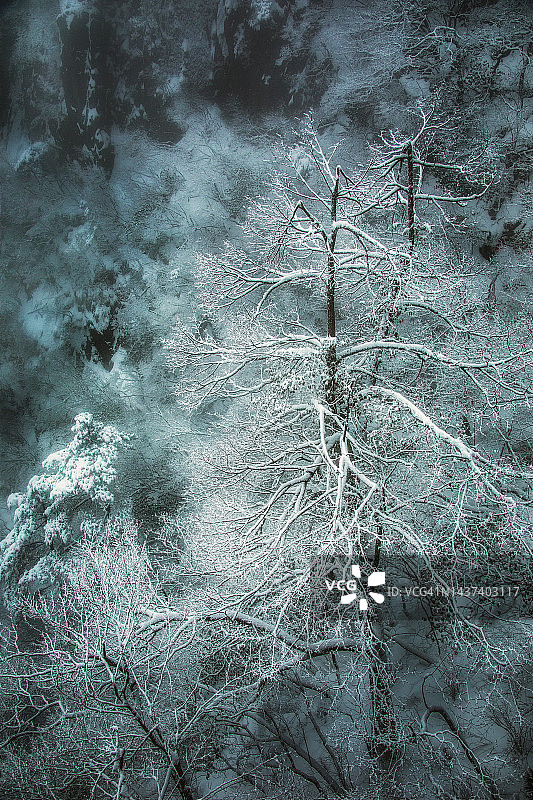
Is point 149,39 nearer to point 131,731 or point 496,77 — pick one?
point 496,77

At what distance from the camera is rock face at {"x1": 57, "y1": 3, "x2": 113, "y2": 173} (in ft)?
19.3

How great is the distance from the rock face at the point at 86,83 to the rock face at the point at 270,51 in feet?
4.79

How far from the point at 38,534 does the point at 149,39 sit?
6.25 meters

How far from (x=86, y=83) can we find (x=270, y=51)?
240 centimetres

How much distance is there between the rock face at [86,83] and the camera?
5879 millimetres

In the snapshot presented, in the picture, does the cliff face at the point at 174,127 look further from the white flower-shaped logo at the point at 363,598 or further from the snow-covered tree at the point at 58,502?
the white flower-shaped logo at the point at 363,598

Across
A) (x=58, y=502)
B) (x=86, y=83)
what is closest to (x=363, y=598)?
(x=58, y=502)

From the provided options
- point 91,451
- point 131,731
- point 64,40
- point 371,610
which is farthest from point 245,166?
point 131,731

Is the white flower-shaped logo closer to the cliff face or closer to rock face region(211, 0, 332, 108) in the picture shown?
the cliff face

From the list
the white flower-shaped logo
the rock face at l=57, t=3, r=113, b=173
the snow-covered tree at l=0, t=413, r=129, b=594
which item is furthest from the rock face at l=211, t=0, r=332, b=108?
the white flower-shaped logo

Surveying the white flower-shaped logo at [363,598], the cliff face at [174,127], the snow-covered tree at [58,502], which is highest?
the cliff face at [174,127]

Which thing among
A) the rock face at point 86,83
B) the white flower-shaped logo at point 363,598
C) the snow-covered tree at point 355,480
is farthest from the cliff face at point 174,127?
the white flower-shaped logo at point 363,598

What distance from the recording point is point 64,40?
19.4ft

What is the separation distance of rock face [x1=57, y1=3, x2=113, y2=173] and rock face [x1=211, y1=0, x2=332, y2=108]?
4.79 ft
